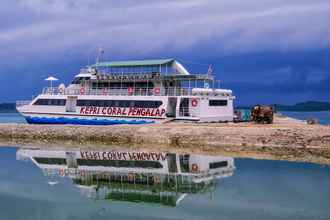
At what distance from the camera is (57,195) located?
21.6m

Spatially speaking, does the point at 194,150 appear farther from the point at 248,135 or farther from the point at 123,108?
the point at 123,108

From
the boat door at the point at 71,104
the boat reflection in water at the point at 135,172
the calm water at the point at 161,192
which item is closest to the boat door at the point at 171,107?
the boat door at the point at 71,104

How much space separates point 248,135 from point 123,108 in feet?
43.1

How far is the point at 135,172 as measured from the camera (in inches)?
1106

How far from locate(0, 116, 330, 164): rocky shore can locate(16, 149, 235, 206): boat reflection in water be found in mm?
3467

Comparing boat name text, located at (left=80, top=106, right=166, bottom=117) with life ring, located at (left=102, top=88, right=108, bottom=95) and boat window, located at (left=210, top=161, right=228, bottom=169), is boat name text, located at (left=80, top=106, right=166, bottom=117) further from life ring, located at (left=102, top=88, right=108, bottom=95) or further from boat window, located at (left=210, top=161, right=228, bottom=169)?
boat window, located at (left=210, top=161, right=228, bottom=169)

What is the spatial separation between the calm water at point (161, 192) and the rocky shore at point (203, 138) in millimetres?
3575

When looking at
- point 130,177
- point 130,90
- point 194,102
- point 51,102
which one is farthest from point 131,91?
point 130,177

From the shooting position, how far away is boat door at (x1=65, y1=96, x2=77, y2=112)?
4834 centimetres

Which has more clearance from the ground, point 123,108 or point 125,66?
point 125,66

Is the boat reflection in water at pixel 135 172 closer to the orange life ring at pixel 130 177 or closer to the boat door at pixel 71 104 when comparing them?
the orange life ring at pixel 130 177

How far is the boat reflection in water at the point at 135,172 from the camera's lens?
74.0 feet

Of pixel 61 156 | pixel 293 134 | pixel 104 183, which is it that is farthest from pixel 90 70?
pixel 104 183

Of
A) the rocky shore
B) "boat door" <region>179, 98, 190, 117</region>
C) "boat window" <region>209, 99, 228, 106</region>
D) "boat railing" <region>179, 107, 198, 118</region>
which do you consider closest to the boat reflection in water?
the rocky shore
